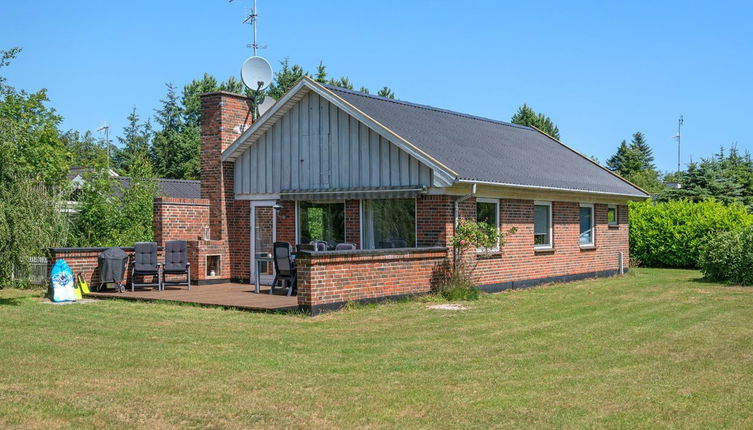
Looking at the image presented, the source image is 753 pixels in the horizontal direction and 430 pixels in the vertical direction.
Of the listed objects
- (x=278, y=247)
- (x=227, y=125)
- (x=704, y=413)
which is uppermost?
(x=227, y=125)

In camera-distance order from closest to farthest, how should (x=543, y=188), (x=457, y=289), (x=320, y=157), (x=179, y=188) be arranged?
(x=457, y=289) → (x=320, y=157) → (x=543, y=188) → (x=179, y=188)

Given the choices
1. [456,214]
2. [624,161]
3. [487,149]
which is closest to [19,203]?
[456,214]

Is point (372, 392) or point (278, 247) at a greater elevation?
point (278, 247)

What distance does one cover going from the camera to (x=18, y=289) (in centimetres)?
1841

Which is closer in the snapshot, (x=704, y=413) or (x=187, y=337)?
(x=704, y=413)

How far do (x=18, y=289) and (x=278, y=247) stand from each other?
7050 mm

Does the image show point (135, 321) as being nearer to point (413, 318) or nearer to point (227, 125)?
point (413, 318)

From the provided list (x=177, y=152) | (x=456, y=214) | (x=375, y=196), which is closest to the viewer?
(x=456, y=214)

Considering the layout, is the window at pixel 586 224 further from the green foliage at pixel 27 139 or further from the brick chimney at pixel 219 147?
the green foliage at pixel 27 139

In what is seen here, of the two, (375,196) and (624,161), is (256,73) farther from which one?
(624,161)

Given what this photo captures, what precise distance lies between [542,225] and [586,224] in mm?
2729

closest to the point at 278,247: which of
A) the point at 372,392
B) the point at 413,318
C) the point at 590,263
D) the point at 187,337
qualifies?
the point at 413,318

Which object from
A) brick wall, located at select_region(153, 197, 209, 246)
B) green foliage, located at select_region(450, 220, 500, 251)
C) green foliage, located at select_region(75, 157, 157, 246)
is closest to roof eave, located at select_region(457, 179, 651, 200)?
green foliage, located at select_region(450, 220, 500, 251)

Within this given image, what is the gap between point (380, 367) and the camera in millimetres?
8906
